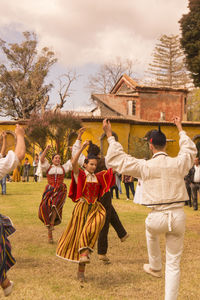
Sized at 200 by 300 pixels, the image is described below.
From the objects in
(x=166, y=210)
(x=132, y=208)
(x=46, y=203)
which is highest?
(x=166, y=210)

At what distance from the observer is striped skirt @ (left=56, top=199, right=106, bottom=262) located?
18.8 ft

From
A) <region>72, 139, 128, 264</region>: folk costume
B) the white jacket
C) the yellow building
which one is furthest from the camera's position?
the yellow building

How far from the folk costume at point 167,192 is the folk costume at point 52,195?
4196mm

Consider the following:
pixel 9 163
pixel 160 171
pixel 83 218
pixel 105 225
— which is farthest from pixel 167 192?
pixel 105 225

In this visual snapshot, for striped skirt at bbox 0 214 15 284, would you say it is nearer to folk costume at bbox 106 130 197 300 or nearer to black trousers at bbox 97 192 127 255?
folk costume at bbox 106 130 197 300

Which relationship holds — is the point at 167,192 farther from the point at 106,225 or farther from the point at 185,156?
the point at 106,225

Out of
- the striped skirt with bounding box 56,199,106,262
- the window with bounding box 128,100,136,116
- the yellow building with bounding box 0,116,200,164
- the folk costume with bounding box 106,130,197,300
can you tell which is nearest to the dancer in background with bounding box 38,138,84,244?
the striped skirt with bounding box 56,199,106,262

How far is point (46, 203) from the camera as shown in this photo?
8.50 m

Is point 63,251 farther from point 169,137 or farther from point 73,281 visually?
point 169,137

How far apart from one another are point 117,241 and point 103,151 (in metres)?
26.4

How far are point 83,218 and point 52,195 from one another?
2.72 meters

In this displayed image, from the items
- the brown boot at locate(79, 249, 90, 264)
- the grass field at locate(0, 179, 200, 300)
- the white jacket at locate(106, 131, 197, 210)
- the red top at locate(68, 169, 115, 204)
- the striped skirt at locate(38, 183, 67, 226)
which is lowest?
the grass field at locate(0, 179, 200, 300)

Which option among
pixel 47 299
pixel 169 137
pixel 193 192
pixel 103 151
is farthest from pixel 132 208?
pixel 169 137

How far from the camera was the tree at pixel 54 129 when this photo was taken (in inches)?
1321
